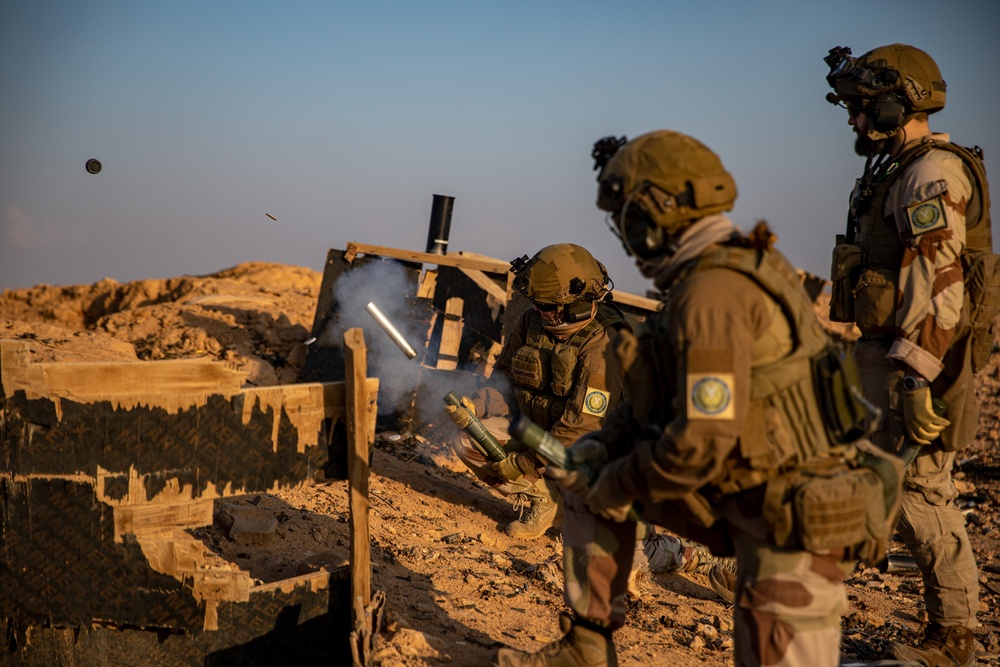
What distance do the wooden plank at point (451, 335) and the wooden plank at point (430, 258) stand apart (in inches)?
14.5

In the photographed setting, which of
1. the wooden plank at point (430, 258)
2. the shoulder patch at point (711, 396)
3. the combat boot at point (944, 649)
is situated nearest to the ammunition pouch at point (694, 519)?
the shoulder patch at point (711, 396)

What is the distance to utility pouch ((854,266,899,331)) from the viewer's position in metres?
4.18

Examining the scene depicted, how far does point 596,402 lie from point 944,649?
231 cm

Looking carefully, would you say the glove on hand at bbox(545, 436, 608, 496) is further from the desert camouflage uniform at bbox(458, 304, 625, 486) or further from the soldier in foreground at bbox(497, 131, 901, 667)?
the desert camouflage uniform at bbox(458, 304, 625, 486)

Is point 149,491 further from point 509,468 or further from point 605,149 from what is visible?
point 509,468

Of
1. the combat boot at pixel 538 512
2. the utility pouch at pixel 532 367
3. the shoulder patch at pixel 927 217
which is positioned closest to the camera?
the shoulder patch at pixel 927 217

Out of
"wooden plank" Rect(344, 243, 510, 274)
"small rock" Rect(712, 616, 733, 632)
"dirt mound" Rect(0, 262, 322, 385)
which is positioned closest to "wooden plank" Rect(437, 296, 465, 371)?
"wooden plank" Rect(344, 243, 510, 274)

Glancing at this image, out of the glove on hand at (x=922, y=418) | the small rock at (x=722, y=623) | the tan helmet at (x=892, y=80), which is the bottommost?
the small rock at (x=722, y=623)

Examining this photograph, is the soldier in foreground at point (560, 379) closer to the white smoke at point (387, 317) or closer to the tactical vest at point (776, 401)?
the white smoke at point (387, 317)

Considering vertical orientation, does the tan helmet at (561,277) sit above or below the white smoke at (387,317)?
above

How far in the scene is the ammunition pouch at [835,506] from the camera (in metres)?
2.63

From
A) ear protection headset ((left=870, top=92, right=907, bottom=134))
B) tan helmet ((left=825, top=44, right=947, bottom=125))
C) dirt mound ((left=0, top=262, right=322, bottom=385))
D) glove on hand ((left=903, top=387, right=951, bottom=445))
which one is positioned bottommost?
dirt mound ((left=0, top=262, right=322, bottom=385))

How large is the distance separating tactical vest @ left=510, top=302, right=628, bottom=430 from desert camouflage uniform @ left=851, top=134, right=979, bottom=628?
204 cm

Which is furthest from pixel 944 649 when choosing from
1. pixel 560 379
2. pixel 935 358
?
pixel 560 379
